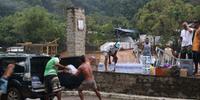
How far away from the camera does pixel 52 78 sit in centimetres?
1465

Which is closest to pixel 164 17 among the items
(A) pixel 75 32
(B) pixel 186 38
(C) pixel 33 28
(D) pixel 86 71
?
(C) pixel 33 28

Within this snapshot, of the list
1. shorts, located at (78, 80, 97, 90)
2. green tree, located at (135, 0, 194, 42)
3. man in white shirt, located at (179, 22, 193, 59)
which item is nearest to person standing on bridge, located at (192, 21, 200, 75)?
man in white shirt, located at (179, 22, 193, 59)

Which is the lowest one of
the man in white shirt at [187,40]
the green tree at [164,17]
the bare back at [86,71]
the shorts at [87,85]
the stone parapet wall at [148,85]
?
the stone parapet wall at [148,85]

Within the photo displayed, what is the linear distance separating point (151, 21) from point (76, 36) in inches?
1398

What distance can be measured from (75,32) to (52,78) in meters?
6.11

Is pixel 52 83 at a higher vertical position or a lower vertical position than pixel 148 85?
higher

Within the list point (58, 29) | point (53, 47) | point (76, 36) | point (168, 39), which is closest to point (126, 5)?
point (58, 29)

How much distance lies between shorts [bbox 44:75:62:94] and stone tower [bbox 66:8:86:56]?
5.64 m

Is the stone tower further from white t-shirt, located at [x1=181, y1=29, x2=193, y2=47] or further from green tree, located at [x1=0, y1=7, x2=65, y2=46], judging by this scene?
green tree, located at [x1=0, y1=7, x2=65, y2=46]

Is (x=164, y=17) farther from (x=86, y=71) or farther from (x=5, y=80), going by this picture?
(x=5, y=80)

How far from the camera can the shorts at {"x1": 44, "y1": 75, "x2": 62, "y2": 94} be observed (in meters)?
14.6

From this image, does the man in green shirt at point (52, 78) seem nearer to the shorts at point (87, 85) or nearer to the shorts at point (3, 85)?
the shorts at point (87, 85)

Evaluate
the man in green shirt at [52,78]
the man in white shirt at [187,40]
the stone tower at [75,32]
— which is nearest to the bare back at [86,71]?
the man in green shirt at [52,78]

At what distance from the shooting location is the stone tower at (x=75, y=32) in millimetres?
20500
